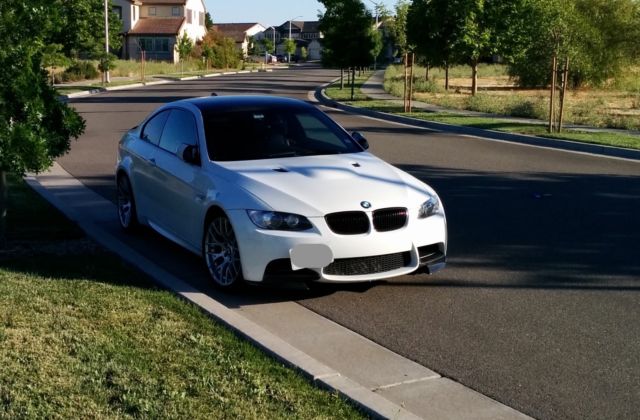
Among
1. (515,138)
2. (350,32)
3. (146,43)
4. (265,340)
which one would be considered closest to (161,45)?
(146,43)

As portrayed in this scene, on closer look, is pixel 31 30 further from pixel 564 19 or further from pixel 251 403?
pixel 564 19

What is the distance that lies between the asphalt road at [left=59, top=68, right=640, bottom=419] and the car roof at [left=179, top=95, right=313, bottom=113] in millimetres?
1413

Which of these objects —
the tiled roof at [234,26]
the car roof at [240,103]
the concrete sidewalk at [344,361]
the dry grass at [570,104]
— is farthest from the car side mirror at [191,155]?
the tiled roof at [234,26]

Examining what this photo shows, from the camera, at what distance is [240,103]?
830 centimetres

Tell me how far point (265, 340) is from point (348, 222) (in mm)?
1447

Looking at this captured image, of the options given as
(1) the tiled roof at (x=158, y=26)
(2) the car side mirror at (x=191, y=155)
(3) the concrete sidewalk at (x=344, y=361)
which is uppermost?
(1) the tiled roof at (x=158, y=26)

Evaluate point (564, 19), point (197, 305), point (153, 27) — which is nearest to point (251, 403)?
point (197, 305)

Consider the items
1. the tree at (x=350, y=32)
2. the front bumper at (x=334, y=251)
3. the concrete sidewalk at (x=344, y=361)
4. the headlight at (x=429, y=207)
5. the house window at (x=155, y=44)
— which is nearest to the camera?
the concrete sidewalk at (x=344, y=361)

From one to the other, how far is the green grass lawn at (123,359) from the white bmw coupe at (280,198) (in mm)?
687

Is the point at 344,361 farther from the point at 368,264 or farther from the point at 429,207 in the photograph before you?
the point at 429,207

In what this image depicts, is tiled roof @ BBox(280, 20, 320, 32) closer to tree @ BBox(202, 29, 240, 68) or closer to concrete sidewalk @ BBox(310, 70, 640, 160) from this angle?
tree @ BBox(202, 29, 240, 68)

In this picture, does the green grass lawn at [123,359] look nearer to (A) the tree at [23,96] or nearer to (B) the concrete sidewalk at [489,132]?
(A) the tree at [23,96]

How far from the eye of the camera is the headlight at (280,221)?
255 inches

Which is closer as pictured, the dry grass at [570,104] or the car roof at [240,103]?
the car roof at [240,103]
